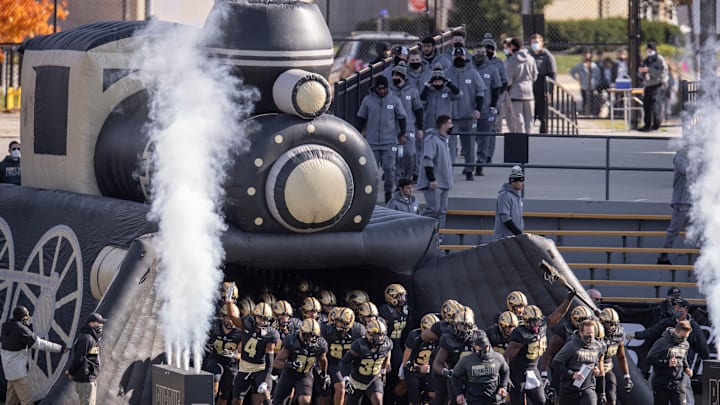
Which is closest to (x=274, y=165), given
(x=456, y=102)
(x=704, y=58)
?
(x=704, y=58)

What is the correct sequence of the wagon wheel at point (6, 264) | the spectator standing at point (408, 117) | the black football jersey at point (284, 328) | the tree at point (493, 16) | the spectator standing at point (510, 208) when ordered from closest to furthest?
the black football jersey at point (284, 328), the wagon wheel at point (6, 264), the spectator standing at point (510, 208), the spectator standing at point (408, 117), the tree at point (493, 16)

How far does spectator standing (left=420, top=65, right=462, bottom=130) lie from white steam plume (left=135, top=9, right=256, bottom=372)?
21.1 feet

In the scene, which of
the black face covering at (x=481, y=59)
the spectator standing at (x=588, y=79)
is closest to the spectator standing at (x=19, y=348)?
the black face covering at (x=481, y=59)

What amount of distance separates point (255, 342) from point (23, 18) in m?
→ 14.7

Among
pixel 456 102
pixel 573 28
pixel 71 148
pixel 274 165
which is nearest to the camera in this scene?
pixel 274 165

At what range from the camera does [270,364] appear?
16.7m

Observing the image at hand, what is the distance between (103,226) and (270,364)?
7.50 ft

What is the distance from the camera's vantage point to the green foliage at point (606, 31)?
45.1 meters

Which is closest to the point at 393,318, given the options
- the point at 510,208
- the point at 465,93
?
the point at 510,208

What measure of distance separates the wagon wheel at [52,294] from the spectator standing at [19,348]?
0.44 meters

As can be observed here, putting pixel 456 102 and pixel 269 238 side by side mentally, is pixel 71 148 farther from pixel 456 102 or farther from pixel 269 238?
pixel 456 102

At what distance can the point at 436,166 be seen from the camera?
20.8 metres

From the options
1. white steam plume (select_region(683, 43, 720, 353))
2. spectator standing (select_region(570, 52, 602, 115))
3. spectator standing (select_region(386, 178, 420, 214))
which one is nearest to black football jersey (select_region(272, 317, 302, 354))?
spectator standing (select_region(386, 178, 420, 214))

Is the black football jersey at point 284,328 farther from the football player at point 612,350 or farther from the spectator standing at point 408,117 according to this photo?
the spectator standing at point 408,117
